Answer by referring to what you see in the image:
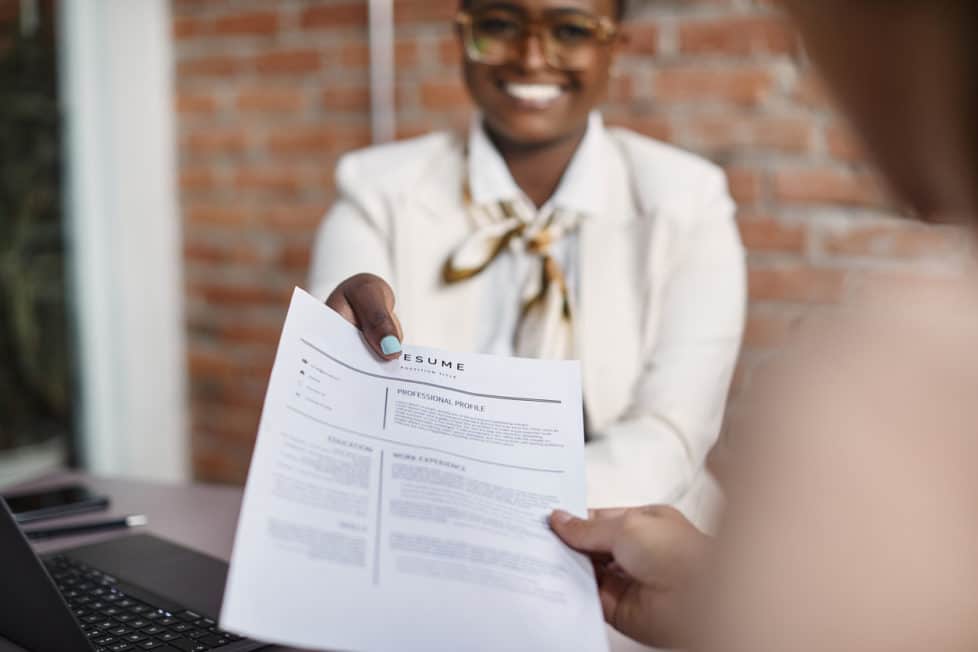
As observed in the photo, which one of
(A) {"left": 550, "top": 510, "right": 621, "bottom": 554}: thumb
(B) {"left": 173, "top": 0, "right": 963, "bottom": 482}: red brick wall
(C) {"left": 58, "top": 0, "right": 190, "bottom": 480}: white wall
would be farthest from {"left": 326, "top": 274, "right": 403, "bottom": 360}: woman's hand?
(C) {"left": 58, "top": 0, "right": 190, "bottom": 480}: white wall

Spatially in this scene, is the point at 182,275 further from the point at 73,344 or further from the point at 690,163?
the point at 690,163

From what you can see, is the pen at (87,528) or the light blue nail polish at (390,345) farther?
the pen at (87,528)

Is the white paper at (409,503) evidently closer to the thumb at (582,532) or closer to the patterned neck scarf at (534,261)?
the thumb at (582,532)

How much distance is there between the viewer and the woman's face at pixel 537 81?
146 cm

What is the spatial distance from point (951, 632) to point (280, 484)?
0.42 m

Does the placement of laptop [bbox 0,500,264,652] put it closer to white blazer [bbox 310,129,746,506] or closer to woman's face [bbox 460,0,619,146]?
white blazer [bbox 310,129,746,506]

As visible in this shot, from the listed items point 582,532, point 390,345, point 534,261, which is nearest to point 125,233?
point 534,261

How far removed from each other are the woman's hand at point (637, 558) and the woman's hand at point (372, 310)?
183 mm

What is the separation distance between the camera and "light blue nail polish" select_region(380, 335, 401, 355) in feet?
2.53

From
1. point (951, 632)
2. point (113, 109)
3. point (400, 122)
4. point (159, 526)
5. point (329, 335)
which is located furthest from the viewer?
point (113, 109)

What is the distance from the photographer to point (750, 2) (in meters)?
1.80

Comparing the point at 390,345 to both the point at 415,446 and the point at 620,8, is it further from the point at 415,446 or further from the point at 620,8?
the point at 620,8

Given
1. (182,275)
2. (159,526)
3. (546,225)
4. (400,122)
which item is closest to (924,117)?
(159,526)

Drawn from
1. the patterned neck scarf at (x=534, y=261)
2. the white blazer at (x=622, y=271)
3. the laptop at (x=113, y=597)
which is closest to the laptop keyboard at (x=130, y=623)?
the laptop at (x=113, y=597)
